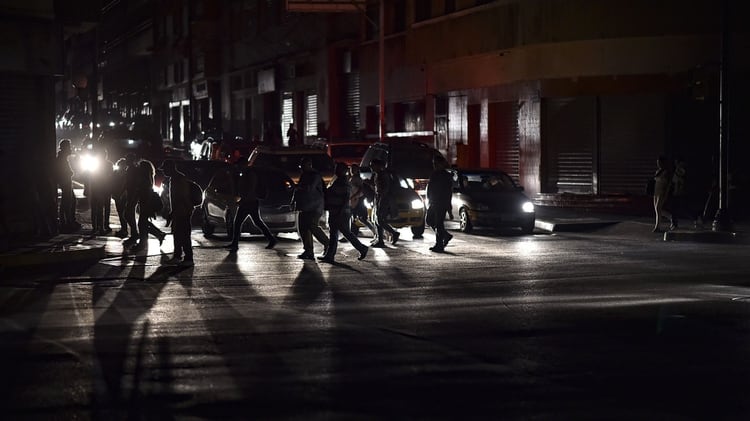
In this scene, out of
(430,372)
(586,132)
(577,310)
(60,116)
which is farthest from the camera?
(60,116)

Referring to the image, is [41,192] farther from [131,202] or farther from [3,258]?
[3,258]

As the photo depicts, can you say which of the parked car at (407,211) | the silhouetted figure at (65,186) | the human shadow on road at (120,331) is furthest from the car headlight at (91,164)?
the human shadow on road at (120,331)

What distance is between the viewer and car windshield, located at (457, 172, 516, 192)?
28094 millimetres

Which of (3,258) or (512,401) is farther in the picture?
(3,258)

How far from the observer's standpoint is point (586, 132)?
113 ft

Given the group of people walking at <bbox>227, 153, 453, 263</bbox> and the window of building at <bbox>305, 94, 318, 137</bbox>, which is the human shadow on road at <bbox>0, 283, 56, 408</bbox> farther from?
the window of building at <bbox>305, 94, 318, 137</bbox>

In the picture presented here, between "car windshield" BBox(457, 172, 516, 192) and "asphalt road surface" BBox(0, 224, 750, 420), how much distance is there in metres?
7.51

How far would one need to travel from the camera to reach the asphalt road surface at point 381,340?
9211 millimetres

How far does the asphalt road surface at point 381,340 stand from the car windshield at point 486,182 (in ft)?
24.6

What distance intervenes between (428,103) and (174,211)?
81.3 feet

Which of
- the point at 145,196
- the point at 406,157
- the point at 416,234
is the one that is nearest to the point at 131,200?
the point at 145,196

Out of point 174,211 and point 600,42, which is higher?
point 600,42

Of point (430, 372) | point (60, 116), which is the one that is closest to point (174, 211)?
point (430, 372)

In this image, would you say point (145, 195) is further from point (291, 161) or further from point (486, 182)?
point (291, 161)
